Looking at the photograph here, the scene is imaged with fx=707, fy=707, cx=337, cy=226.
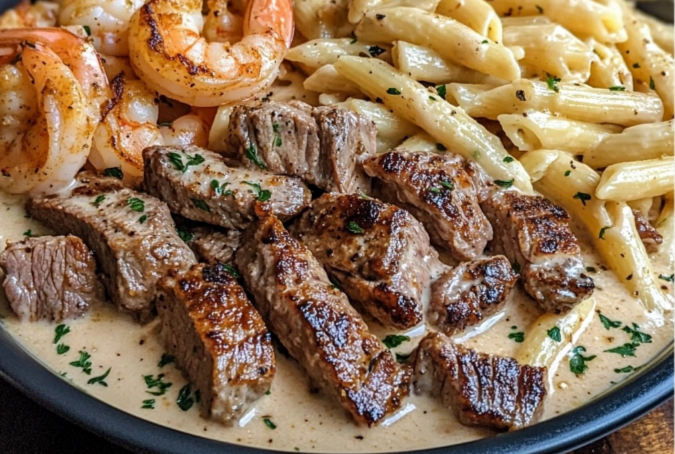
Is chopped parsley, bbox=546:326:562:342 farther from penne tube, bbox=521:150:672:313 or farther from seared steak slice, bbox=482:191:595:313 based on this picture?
penne tube, bbox=521:150:672:313

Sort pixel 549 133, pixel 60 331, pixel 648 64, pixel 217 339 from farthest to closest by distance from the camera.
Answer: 1. pixel 648 64
2. pixel 549 133
3. pixel 60 331
4. pixel 217 339

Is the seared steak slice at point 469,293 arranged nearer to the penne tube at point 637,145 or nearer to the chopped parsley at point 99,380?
the penne tube at point 637,145

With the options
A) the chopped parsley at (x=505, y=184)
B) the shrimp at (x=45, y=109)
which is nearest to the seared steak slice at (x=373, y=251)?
the chopped parsley at (x=505, y=184)

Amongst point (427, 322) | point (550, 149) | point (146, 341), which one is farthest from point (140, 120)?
point (550, 149)

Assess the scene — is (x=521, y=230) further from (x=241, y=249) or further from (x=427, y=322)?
(x=241, y=249)

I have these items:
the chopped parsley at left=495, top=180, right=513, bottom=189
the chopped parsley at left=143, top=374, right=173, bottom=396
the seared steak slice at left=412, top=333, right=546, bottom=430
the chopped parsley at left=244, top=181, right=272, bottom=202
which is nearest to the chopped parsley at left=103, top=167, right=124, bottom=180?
the chopped parsley at left=244, top=181, right=272, bottom=202

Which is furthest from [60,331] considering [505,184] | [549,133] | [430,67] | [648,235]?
[648,235]

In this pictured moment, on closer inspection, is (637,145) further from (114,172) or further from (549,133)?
(114,172)
